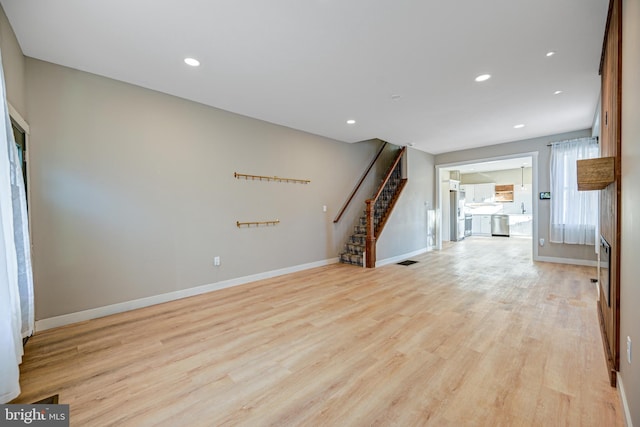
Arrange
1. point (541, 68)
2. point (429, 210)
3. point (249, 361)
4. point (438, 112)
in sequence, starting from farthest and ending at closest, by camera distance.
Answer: point (429, 210), point (438, 112), point (541, 68), point (249, 361)

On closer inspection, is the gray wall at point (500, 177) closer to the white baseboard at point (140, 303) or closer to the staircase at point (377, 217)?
the staircase at point (377, 217)

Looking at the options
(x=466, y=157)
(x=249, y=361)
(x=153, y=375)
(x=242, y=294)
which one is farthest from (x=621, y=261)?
(x=466, y=157)

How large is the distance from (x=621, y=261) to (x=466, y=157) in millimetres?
6028

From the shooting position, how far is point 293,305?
3422mm

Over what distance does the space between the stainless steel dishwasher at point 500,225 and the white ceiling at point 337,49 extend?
728 cm

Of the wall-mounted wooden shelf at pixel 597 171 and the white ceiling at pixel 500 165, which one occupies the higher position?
the white ceiling at pixel 500 165

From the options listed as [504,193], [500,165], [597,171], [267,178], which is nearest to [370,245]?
[267,178]

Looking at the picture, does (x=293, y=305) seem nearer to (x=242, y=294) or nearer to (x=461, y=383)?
(x=242, y=294)

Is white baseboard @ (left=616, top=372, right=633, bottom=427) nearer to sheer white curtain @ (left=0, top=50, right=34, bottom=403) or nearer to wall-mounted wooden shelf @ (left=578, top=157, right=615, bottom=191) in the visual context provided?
wall-mounted wooden shelf @ (left=578, top=157, right=615, bottom=191)

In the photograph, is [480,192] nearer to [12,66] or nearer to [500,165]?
[500,165]

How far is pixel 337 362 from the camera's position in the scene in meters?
2.14

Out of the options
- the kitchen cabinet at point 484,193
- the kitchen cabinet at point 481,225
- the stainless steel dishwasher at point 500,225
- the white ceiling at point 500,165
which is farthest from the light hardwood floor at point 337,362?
the kitchen cabinet at point 484,193

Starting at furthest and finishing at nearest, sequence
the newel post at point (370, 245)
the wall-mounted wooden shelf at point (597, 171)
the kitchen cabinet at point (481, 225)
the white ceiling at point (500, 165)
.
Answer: the kitchen cabinet at point (481, 225)
the white ceiling at point (500, 165)
the newel post at point (370, 245)
the wall-mounted wooden shelf at point (597, 171)

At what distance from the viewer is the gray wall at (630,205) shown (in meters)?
1.31
